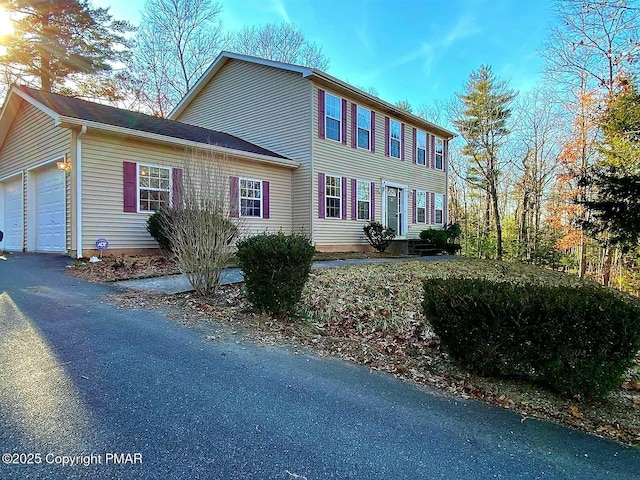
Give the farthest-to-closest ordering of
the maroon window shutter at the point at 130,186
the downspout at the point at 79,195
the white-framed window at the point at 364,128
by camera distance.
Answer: the white-framed window at the point at 364,128, the maroon window shutter at the point at 130,186, the downspout at the point at 79,195

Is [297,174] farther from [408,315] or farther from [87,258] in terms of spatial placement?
[408,315]

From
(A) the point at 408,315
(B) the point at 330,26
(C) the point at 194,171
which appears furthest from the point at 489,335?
(B) the point at 330,26

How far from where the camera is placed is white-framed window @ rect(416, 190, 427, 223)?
17.3m

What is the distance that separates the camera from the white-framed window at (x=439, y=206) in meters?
18.5

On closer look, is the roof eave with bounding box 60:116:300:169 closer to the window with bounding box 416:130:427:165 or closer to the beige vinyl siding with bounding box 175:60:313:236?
the beige vinyl siding with bounding box 175:60:313:236

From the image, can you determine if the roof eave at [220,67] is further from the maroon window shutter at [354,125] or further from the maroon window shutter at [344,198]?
the maroon window shutter at [344,198]

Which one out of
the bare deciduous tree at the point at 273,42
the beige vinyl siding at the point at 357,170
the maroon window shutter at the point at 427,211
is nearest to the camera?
the beige vinyl siding at the point at 357,170

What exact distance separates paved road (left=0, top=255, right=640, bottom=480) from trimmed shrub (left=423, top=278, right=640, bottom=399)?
0.52 metres

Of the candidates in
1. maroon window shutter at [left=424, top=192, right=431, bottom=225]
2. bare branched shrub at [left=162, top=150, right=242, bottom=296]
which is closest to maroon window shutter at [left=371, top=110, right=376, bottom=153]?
maroon window shutter at [left=424, top=192, right=431, bottom=225]

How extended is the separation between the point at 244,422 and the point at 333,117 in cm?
1230

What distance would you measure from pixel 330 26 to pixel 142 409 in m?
17.9

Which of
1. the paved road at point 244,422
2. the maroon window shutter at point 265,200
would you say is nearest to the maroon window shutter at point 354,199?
the maroon window shutter at point 265,200

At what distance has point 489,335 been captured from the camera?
335 centimetres

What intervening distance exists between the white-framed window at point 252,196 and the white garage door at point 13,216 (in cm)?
669
